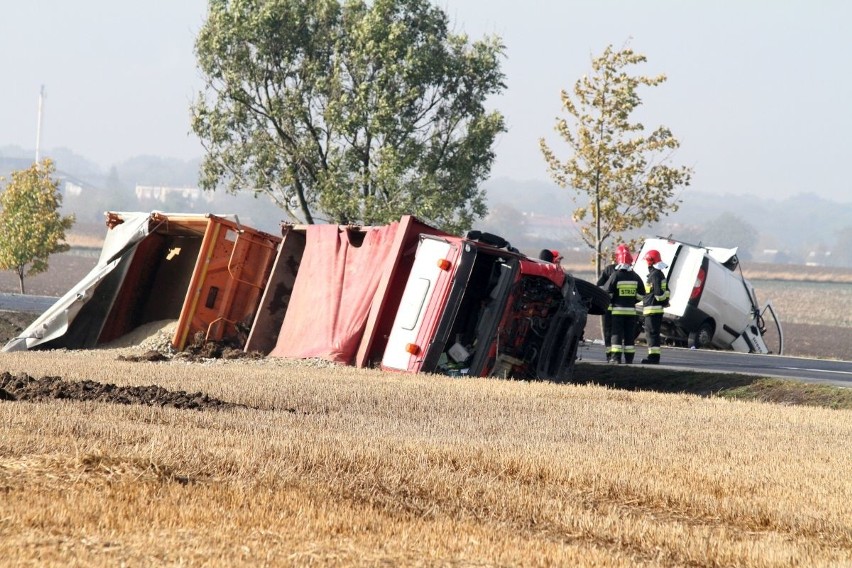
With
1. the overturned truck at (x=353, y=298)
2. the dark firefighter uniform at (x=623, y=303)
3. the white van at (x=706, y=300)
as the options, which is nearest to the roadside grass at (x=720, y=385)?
the dark firefighter uniform at (x=623, y=303)

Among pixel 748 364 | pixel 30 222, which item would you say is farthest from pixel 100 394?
pixel 30 222

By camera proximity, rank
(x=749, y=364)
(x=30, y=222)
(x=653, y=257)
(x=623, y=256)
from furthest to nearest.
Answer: (x=30, y=222) < (x=749, y=364) < (x=653, y=257) < (x=623, y=256)

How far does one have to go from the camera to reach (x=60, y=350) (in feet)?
60.3

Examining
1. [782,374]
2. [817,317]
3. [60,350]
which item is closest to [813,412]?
[782,374]

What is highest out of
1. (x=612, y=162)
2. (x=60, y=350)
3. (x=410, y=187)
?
(x=612, y=162)

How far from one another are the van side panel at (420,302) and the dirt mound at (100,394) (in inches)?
162

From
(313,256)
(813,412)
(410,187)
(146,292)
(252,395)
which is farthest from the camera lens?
(410,187)

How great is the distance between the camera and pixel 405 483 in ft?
26.1

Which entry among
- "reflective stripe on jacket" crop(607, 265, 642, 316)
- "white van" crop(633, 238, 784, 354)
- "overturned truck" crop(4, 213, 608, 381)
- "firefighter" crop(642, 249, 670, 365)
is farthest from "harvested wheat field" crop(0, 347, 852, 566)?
Answer: "white van" crop(633, 238, 784, 354)

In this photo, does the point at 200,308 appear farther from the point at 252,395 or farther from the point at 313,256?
the point at 252,395

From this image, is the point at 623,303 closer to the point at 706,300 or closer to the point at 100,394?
the point at 706,300

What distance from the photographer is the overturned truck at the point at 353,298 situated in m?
16.0

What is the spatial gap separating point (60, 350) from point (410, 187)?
502 inches

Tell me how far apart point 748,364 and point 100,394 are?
41.9 ft
